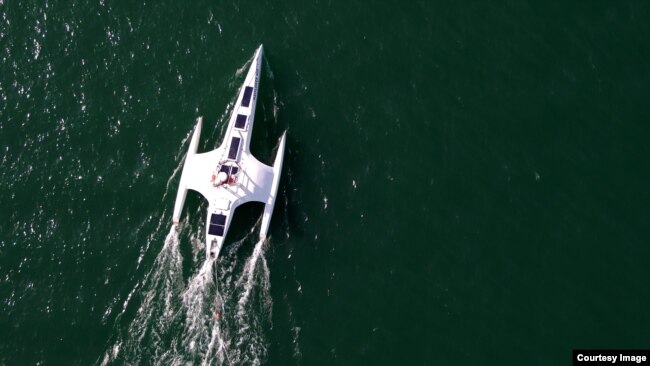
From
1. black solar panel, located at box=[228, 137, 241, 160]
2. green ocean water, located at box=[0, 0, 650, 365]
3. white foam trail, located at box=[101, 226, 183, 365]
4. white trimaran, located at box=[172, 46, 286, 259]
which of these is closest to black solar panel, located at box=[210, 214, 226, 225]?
white trimaran, located at box=[172, 46, 286, 259]

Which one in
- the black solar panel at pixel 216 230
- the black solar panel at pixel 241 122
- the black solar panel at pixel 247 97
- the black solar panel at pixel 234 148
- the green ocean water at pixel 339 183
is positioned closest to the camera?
the green ocean water at pixel 339 183

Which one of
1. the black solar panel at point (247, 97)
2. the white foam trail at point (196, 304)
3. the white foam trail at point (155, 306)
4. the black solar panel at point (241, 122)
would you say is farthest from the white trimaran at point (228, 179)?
the white foam trail at point (155, 306)

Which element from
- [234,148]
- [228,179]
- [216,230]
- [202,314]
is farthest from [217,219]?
[202,314]

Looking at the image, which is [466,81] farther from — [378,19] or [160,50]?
[160,50]

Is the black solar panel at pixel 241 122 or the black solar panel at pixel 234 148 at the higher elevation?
the black solar panel at pixel 241 122

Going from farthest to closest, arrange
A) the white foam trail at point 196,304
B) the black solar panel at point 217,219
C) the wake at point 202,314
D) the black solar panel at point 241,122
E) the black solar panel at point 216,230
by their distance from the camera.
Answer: the black solar panel at point 241,122, the black solar panel at point 217,219, the black solar panel at point 216,230, the white foam trail at point 196,304, the wake at point 202,314

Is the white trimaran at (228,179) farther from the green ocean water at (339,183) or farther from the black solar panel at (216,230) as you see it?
the green ocean water at (339,183)

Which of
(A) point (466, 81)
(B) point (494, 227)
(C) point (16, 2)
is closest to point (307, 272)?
(B) point (494, 227)
